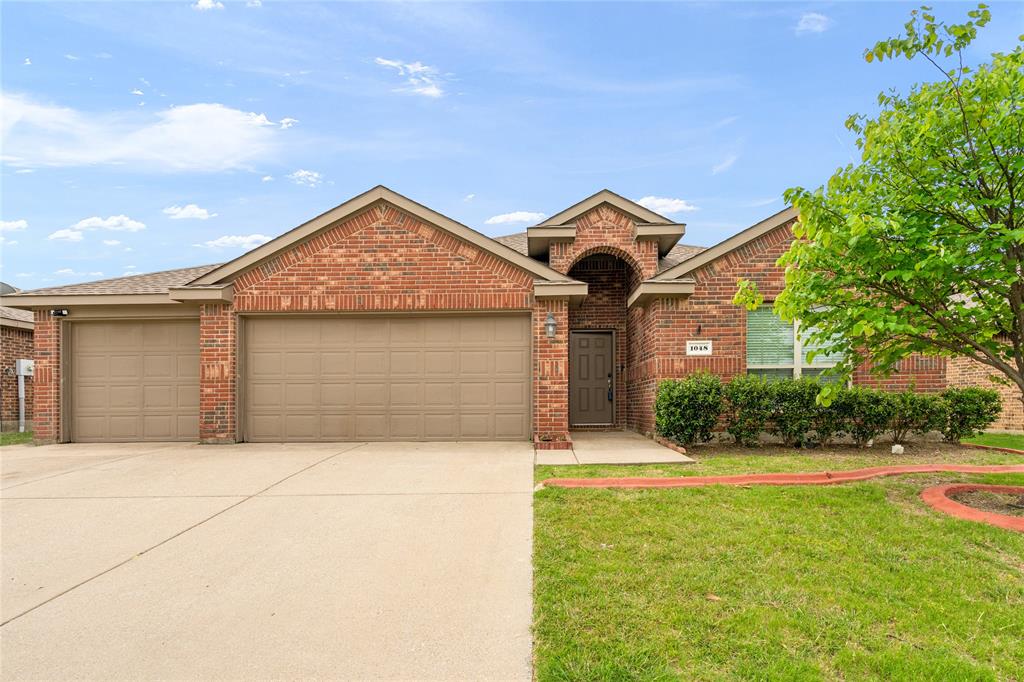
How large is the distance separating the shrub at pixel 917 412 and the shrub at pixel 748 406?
88.7 inches

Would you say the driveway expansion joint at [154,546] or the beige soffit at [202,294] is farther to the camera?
the beige soffit at [202,294]

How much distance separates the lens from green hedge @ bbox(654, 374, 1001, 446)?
9195 millimetres

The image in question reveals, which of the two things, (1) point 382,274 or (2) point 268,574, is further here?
(1) point 382,274

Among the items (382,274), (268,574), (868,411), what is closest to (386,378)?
(382,274)

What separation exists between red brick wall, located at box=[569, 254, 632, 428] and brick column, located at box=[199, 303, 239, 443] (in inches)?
295

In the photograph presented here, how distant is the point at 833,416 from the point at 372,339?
27.6ft

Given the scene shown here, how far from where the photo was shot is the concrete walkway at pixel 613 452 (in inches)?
320

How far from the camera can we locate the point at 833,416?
9336mm

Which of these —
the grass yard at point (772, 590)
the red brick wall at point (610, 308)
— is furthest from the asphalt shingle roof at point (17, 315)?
the grass yard at point (772, 590)

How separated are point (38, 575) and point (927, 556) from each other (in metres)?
6.69

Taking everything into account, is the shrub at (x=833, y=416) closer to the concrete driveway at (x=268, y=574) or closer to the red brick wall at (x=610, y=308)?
the red brick wall at (x=610, y=308)

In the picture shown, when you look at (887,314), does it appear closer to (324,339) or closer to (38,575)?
(38,575)

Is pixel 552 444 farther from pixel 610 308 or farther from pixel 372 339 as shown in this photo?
pixel 610 308

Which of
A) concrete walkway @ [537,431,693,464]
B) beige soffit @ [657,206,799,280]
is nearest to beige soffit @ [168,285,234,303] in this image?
concrete walkway @ [537,431,693,464]
